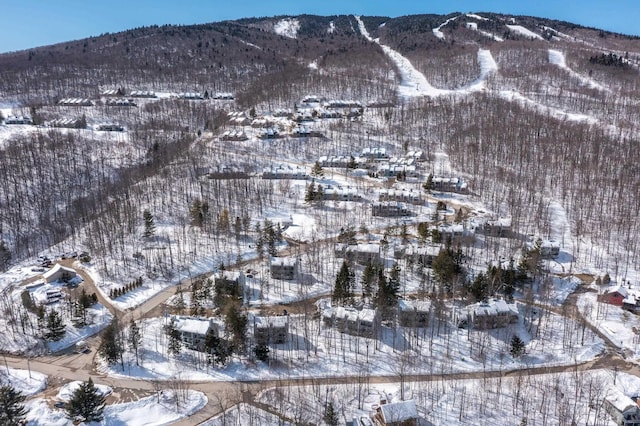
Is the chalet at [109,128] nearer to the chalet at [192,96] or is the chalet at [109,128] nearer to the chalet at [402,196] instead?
the chalet at [192,96]

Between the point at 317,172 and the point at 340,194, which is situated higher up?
the point at 317,172

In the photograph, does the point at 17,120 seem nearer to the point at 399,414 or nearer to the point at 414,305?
the point at 414,305

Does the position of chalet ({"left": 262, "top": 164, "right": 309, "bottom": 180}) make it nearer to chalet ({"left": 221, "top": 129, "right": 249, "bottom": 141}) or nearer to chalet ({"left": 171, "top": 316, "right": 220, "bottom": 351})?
chalet ({"left": 221, "top": 129, "right": 249, "bottom": 141})

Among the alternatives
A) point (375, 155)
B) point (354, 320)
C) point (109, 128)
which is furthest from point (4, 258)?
point (375, 155)

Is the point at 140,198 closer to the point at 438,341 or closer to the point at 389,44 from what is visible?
the point at 438,341

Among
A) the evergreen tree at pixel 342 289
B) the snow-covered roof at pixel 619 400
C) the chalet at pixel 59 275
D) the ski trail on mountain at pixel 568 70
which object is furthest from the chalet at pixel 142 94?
the snow-covered roof at pixel 619 400

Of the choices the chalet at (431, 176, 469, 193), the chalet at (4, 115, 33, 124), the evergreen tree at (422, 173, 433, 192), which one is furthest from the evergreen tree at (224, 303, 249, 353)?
the chalet at (4, 115, 33, 124)
